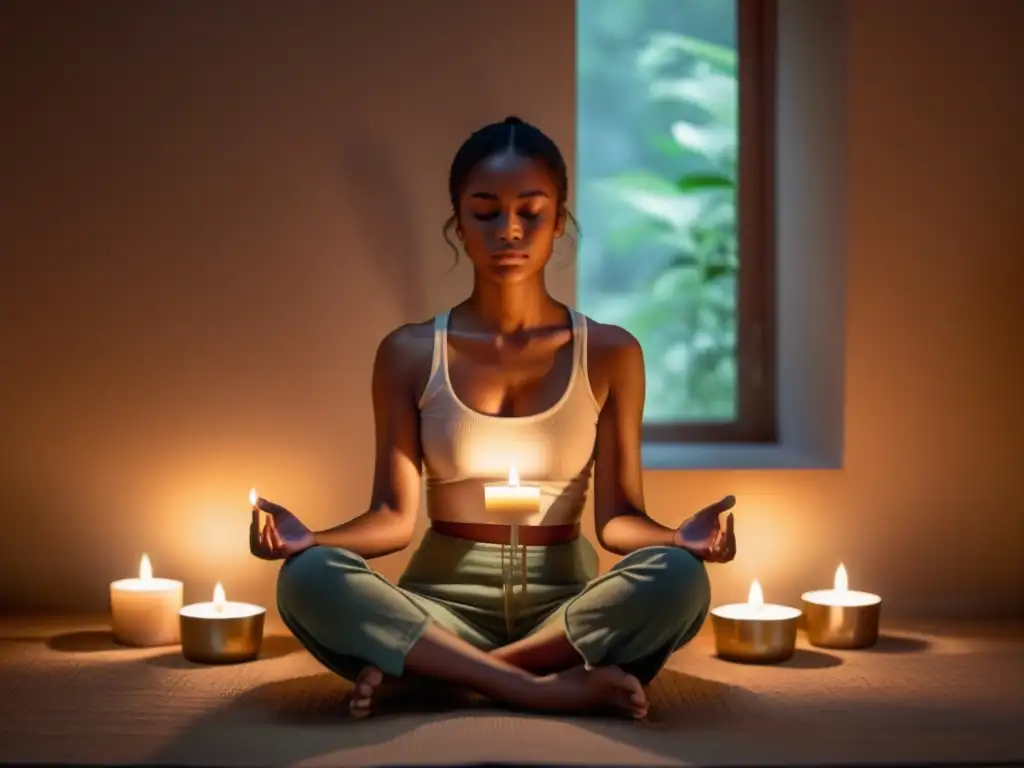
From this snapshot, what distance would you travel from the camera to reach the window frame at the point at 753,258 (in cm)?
401

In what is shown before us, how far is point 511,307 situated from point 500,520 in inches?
19.1

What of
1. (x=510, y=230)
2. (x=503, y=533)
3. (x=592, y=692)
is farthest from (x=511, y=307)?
(x=592, y=692)

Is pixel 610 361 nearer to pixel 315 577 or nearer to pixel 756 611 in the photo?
pixel 756 611

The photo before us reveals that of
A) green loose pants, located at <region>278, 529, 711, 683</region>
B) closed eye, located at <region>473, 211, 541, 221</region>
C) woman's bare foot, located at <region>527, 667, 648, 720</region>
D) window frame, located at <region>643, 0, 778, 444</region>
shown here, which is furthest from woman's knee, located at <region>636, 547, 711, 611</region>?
window frame, located at <region>643, 0, 778, 444</region>

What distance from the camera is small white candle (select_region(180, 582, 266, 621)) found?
9.77 feet

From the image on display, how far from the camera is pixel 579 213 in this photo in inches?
157

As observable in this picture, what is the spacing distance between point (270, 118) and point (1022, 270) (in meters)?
1.84

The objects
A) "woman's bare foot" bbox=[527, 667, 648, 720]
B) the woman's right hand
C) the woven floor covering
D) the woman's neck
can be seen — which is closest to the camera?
the woven floor covering

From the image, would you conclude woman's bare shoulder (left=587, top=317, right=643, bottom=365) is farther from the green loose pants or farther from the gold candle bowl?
the gold candle bowl

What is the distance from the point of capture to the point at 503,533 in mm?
2820

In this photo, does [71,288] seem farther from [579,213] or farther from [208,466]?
[579,213]

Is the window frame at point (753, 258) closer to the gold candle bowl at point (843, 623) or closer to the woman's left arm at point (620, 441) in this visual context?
the gold candle bowl at point (843, 623)

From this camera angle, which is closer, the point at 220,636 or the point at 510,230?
Result: the point at 510,230

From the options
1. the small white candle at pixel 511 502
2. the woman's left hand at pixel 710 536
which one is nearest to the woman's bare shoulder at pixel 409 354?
the small white candle at pixel 511 502
